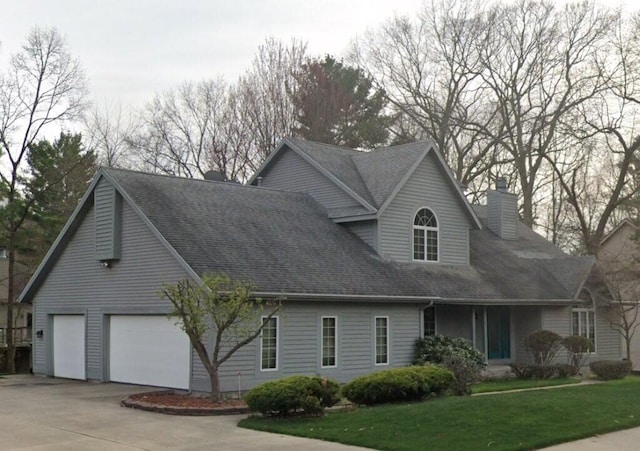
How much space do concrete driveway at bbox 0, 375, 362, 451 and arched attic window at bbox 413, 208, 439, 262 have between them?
1172 cm

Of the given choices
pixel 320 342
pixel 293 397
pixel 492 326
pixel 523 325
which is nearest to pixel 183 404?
pixel 293 397

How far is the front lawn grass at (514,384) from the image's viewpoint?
72.2ft

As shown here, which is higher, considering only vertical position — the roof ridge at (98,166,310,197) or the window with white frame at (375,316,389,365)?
the roof ridge at (98,166,310,197)

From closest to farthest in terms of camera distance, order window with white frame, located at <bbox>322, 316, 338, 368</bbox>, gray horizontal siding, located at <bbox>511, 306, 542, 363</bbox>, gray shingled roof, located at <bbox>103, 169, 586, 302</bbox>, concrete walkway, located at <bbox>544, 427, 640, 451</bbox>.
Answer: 1. concrete walkway, located at <bbox>544, 427, 640, 451</bbox>
2. gray shingled roof, located at <bbox>103, 169, 586, 302</bbox>
3. window with white frame, located at <bbox>322, 316, 338, 368</bbox>
4. gray horizontal siding, located at <bbox>511, 306, 542, 363</bbox>

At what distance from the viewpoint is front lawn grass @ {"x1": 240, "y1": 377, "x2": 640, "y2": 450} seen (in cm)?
1316

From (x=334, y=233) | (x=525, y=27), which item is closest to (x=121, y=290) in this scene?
(x=334, y=233)

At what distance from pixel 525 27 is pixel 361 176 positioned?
17.7m

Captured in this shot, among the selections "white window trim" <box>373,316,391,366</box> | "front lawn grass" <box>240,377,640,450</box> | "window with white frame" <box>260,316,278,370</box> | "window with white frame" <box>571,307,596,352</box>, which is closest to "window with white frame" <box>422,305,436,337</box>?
"white window trim" <box>373,316,391,366</box>

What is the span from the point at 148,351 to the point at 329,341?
4.82m

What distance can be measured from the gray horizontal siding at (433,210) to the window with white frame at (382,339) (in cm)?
298

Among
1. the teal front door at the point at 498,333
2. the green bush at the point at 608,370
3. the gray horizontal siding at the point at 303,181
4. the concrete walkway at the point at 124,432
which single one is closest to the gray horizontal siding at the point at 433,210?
the gray horizontal siding at the point at 303,181

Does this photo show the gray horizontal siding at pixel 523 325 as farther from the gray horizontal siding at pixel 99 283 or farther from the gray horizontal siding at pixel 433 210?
the gray horizontal siding at pixel 99 283

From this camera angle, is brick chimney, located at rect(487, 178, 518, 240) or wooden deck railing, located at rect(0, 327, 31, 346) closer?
brick chimney, located at rect(487, 178, 518, 240)

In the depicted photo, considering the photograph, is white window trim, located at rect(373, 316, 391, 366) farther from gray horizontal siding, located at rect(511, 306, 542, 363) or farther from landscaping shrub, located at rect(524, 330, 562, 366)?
gray horizontal siding, located at rect(511, 306, 542, 363)
